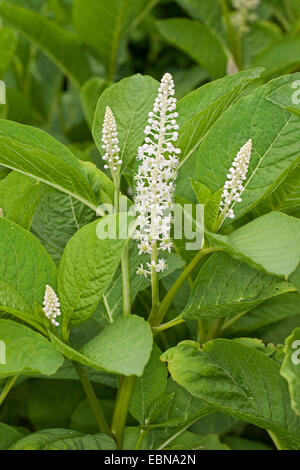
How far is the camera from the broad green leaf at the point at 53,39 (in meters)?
1.58

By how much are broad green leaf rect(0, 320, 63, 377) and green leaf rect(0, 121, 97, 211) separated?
0.22 meters

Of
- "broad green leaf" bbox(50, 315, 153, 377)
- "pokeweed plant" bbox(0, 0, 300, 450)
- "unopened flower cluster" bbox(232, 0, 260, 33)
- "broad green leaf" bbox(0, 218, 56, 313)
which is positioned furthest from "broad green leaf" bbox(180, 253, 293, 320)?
"unopened flower cluster" bbox(232, 0, 260, 33)

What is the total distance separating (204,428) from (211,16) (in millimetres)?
1258

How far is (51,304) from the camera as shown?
2.60ft

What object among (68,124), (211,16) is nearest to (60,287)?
(68,124)

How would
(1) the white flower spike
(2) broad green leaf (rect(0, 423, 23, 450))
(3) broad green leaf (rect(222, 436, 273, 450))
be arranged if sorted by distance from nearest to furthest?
(1) the white flower spike
(2) broad green leaf (rect(0, 423, 23, 450))
(3) broad green leaf (rect(222, 436, 273, 450))

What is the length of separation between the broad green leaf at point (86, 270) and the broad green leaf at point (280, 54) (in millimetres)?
945

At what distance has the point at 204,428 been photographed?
3.92ft

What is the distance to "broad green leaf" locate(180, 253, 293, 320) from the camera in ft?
2.70

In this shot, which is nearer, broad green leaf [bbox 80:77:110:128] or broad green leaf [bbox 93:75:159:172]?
broad green leaf [bbox 93:75:159:172]

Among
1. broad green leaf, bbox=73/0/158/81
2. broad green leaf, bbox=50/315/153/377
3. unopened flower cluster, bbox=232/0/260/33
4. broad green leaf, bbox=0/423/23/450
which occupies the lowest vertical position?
broad green leaf, bbox=0/423/23/450

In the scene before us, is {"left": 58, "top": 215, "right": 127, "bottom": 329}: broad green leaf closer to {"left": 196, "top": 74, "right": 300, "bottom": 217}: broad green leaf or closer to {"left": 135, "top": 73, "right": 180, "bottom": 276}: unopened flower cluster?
{"left": 135, "top": 73, "right": 180, "bottom": 276}: unopened flower cluster

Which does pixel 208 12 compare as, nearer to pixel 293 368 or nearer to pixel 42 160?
pixel 42 160
